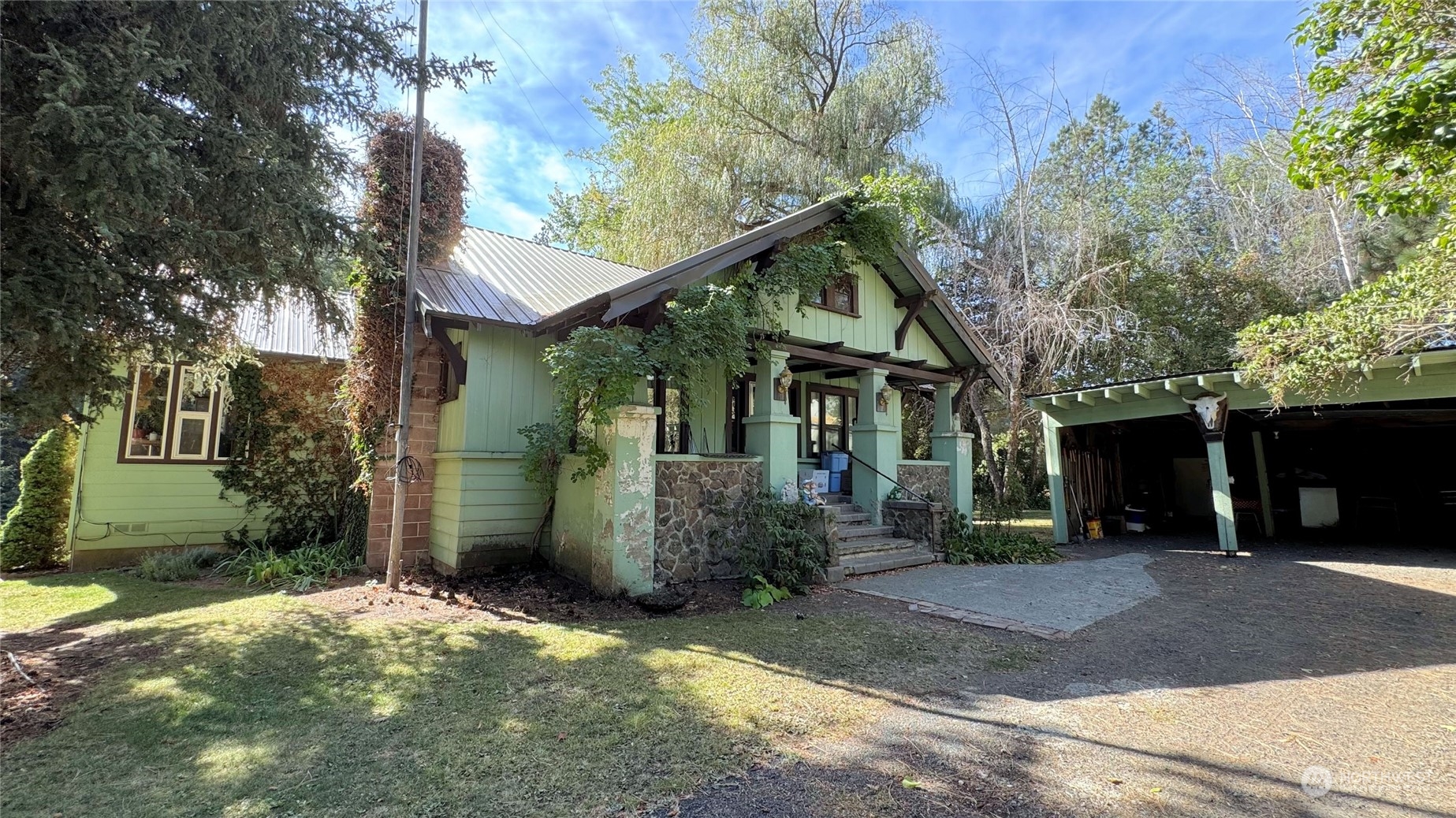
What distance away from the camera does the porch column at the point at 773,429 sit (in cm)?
813

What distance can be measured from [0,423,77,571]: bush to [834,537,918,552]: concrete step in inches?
437

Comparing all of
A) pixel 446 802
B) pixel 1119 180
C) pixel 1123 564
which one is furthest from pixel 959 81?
pixel 446 802

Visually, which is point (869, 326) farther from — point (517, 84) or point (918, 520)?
point (517, 84)

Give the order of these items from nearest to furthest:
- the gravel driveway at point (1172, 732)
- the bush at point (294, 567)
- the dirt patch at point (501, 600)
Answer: the gravel driveway at point (1172, 732)
the dirt patch at point (501, 600)
the bush at point (294, 567)

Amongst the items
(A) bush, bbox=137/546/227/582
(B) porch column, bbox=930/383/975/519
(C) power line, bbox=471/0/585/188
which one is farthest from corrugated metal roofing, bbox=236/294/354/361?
(B) porch column, bbox=930/383/975/519

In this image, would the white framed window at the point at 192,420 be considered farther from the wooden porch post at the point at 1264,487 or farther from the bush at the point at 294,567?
the wooden porch post at the point at 1264,487

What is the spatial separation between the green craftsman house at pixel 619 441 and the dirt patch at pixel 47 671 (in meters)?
3.03

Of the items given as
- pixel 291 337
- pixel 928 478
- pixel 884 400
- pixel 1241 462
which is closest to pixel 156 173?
pixel 291 337

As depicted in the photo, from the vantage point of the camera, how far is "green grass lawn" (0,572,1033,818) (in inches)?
113

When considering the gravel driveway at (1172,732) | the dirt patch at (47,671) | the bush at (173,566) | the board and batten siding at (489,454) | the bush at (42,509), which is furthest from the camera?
the bush at (42,509)

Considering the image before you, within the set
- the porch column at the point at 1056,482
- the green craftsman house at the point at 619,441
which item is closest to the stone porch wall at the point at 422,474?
the green craftsman house at the point at 619,441

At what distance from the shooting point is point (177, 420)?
9258 mm

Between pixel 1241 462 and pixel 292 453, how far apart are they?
20.1m

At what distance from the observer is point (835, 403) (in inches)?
473
